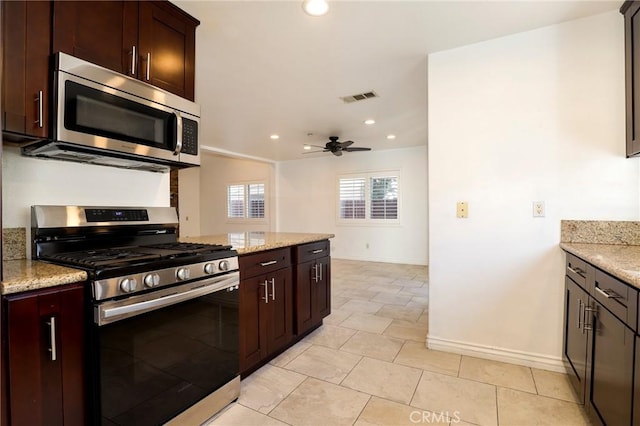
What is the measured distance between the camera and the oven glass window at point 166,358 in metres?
1.27

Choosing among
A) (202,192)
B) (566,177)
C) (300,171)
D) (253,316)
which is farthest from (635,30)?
(202,192)

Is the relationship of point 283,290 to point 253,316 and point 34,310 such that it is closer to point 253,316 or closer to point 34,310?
point 253,316

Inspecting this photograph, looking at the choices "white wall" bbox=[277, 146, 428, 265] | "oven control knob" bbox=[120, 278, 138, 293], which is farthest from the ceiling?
"white wall" bbox=[277, 146, 428, 265]

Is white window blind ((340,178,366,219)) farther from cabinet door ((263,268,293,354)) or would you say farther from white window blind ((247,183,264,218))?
cabinet door ((263,268,293,354))

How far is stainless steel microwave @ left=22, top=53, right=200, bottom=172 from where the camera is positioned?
141 cm

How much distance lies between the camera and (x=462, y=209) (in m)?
2.51

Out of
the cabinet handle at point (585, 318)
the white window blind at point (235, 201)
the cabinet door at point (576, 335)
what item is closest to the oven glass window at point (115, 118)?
the cabinet handle at point (585, 318)

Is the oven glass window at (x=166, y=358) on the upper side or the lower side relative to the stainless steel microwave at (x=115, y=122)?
lower

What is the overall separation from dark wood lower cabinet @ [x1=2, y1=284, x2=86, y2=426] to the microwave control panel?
1.04 meters

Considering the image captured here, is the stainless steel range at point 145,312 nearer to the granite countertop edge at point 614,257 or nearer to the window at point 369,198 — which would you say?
the granite countertop edge at point 614,257

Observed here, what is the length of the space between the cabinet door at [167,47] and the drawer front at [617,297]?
2.46m

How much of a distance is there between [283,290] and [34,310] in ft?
5.04

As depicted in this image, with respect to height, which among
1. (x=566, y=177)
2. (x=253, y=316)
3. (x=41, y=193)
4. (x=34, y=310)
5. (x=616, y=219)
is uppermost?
(x=566, y=177)

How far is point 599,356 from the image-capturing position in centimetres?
146
